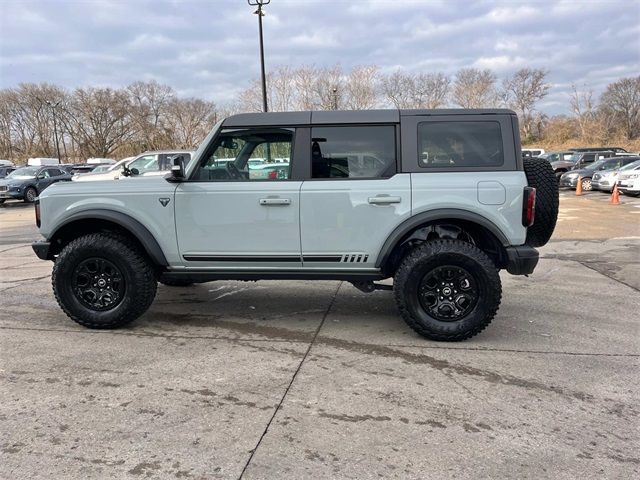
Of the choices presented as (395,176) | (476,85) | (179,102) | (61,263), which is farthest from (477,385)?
(179,102)

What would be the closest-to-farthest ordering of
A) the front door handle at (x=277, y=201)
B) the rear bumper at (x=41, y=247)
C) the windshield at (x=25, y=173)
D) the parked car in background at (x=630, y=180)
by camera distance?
the front door handle at (x=277, y=201)
the rear bumper at (x=41, y=247)
the parked car in background at (x=630, y=180)
the windshield at (x=25, y=173)

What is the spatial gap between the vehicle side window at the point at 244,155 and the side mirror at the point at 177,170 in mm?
130

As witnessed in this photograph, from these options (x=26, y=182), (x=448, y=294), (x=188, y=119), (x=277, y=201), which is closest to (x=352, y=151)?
(x=277, y=201)

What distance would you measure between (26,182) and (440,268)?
23.0 metres

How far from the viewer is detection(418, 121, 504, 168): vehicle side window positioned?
432cm

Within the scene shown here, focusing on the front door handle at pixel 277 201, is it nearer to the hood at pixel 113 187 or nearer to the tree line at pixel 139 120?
the hood at pixel 113 187

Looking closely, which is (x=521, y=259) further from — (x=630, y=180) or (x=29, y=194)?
(x=29, y=194)

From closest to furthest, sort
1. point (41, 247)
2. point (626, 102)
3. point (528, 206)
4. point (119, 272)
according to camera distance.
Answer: point (528, 206)
point (119, 272)
point (41, 247)
point (626, 102)

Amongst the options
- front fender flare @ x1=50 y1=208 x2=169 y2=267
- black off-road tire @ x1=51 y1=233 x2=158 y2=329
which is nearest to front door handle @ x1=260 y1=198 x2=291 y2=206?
front fender flare @ x1=50 y1=208 x2=169 y2=267

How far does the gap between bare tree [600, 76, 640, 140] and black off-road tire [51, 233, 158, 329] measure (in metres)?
70.5

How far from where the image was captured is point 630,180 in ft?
58.7

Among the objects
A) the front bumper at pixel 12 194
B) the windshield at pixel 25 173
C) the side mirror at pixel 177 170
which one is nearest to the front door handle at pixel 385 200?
the side mirror at pixel 177 170

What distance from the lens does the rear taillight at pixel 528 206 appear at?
163 inches

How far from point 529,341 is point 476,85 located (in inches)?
1936
